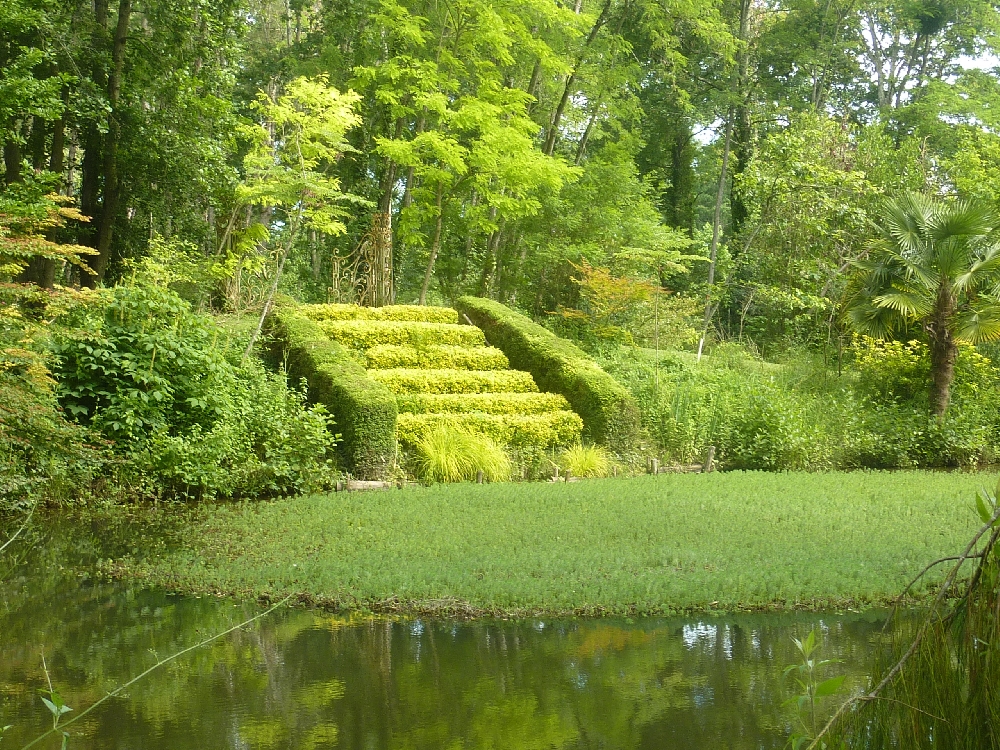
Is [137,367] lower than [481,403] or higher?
higher

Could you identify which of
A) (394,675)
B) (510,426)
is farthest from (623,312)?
(394,675)

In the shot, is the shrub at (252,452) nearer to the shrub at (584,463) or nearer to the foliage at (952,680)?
the shrub at (584,463)

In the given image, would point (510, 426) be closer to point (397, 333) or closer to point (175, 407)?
point (397, 333)

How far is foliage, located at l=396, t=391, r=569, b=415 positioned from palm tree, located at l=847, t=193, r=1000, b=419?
16.1ft

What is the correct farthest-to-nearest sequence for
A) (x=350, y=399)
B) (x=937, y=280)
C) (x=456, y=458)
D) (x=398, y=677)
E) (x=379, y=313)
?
1. (x=379, y=313)
2. (x=937, y=280)
3. (x=456, y=458)
4. (x=350, y=399)
5. (x=398, y=677)

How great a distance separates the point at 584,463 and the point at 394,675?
683cm

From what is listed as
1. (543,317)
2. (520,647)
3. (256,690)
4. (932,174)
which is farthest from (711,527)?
(932,174)

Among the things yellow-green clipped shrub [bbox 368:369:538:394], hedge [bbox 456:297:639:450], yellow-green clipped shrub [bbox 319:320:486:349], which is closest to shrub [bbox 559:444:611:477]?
hedge [bbox 456:297:639:450]

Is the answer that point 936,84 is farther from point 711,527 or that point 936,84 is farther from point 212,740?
point 212,740

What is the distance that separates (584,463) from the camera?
11.4m

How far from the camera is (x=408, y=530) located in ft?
25.2

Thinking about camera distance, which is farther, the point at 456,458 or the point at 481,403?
the point at 481,403

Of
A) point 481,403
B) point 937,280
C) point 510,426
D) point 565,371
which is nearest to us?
point 510,426

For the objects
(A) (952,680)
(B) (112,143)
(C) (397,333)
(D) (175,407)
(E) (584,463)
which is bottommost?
(E) (584,463)
